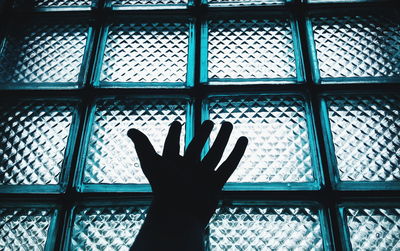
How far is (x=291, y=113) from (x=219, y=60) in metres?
0.32

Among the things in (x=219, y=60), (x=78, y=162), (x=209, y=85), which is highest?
(x=219, y=60)

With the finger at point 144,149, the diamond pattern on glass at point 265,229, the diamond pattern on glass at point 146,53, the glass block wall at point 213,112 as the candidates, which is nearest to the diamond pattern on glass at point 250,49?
the glass block wall at point 213,112

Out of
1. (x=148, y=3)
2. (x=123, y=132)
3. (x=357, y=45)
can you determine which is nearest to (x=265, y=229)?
(x=123, y=132)

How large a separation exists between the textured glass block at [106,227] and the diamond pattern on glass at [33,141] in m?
0.15

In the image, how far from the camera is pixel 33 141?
1.27m

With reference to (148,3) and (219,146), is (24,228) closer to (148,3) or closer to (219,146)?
(219,146)

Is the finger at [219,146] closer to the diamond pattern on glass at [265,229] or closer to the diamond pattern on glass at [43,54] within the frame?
the diamond pattern on glass at [265,229]

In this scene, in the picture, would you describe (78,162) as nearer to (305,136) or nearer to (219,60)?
(219,60)

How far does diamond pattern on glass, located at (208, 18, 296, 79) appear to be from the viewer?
4.55 ft

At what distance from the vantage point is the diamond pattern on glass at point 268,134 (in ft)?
3.89

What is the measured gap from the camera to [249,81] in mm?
1358

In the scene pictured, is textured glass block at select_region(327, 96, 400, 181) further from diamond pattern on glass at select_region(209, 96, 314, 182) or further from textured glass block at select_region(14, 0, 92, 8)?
textured glass block at select_region(14, 0, 92, 8)

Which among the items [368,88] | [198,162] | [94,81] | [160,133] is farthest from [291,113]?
[94,81]

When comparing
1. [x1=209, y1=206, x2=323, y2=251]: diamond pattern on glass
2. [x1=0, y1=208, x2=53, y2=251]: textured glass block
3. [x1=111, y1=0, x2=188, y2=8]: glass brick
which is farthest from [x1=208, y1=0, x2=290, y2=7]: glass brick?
[x1=0, y1=208, x2=53, y2=251]: textured glass block
